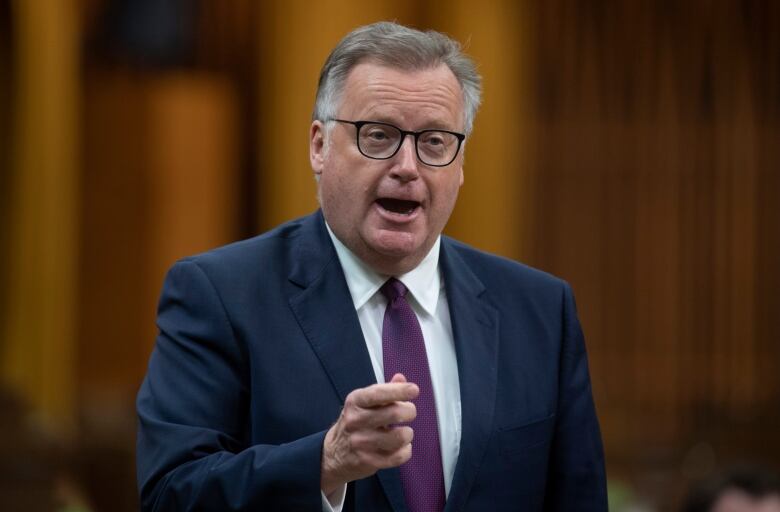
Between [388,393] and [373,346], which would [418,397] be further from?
[388,393]

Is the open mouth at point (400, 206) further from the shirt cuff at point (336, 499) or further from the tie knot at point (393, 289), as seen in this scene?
the shirt cuff at point (336, 499)

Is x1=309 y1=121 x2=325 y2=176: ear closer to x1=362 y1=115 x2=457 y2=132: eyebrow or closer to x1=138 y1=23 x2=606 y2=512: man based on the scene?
x1=138 y1=23 x2=606 y2=512: man

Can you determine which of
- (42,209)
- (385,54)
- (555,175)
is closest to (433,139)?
(385,54)

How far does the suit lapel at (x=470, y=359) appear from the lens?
7.20ft

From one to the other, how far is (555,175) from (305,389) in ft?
15.5

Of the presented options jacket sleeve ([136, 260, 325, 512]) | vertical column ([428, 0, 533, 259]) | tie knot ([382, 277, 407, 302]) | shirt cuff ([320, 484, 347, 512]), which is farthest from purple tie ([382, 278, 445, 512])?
vertical column ([428, 0, 533, 259])

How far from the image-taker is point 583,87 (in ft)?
22.2

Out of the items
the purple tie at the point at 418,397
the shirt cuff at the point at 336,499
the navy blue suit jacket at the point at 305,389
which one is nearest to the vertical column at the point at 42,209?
the navy blue suit jacket at the point at 305,389

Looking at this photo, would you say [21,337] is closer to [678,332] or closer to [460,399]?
[678,332]

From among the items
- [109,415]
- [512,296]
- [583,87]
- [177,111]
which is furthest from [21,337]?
[512,296]

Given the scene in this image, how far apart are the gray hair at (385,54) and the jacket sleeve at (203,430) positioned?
15.0 inches

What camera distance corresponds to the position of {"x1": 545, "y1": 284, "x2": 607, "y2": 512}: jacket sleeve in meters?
2.34

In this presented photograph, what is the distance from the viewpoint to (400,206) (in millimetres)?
2275

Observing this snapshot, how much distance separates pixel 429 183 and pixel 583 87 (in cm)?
465
